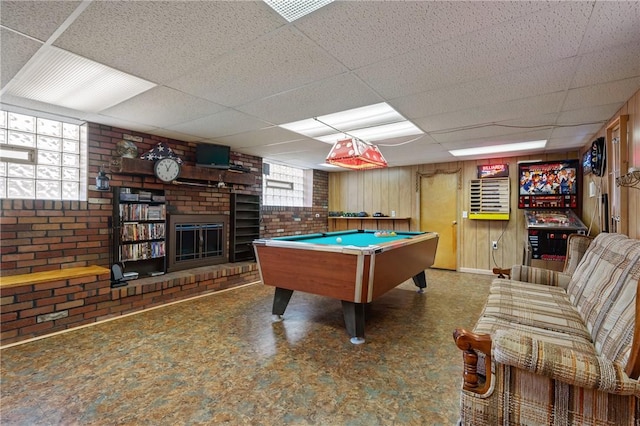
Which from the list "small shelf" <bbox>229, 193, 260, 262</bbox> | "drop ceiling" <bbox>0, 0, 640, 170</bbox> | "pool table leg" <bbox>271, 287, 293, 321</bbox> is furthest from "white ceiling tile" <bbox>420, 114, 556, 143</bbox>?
"small shelf" <bbox>229, 193, 260, 262</bbox>

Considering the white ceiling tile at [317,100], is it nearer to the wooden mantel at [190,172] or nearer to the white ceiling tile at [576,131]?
the wooden mantel at [190,172]

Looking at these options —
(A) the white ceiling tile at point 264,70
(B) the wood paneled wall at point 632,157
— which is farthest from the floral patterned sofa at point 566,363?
(A) the white ceiling tile at point 264,70

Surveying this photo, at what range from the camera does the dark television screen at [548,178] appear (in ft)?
14.3

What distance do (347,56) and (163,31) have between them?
3.56 ft

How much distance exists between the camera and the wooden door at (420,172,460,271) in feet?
19.0

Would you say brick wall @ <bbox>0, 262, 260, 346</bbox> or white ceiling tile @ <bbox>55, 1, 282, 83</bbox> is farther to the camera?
brick wall @ <bbox>0, 262, 260, 346</bbox>

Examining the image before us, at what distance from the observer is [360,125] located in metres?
3.57

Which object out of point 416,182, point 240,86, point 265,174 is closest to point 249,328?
point 240,86

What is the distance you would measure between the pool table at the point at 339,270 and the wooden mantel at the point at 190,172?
6.09 ft

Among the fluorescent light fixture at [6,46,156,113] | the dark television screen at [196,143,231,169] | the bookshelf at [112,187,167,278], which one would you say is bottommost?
the bookshelf at [112,187,167,278]

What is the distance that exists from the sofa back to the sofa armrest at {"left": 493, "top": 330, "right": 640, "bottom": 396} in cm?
13

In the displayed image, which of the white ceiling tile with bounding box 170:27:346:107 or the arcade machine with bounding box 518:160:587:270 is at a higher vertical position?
the white ceiling tile with bounding box 170:27:346:107

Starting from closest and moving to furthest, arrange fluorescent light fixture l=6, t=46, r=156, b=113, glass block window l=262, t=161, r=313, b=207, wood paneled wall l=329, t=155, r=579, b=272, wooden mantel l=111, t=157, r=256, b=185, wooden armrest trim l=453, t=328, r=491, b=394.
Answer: wooden armrest trim l=453, t=328, r=491, b=394 → fluorescent light fixture l=6, t=46, r=156, b=113 → wooden mantel l=111, t=157, r=256, b=185 → wood paneled wall l=329, t=155, r=579, b=272 → glass block window l=262, t=161, r=313, b=207

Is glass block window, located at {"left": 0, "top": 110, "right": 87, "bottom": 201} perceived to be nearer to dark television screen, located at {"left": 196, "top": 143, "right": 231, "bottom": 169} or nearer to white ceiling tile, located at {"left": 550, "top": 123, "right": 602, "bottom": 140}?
dark television screen, located at {"left": 196, "top": 143, "right": 231, "bottom": 169}
